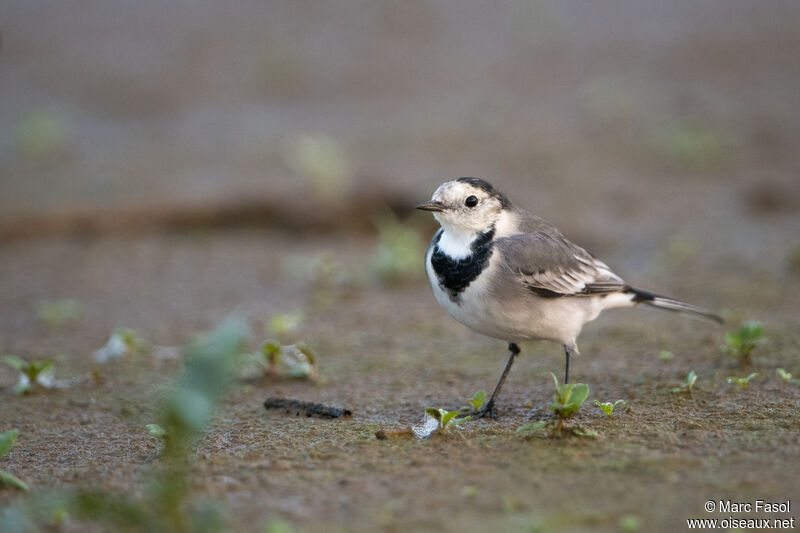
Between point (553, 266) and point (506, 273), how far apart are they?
0.33m

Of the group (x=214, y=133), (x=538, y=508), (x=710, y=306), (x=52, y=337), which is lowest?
(x=52, y=337)

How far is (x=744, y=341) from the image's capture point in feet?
14.6

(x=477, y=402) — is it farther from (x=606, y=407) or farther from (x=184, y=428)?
(x=184, y=428)

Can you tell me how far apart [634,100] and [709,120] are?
3.07 feet

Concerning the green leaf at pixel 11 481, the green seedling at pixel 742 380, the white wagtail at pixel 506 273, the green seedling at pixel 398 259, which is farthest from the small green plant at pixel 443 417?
the green seedling at pixel 398 259

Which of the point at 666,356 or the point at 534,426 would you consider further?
the point at 666,356

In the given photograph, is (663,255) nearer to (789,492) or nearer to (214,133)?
(789,492)

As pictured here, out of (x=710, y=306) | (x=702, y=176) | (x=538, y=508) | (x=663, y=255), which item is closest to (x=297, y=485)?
(x=538, y=508)

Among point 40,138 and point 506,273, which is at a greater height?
point 40,138

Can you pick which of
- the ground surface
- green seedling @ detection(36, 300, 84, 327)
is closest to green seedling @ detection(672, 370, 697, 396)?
the ground surface

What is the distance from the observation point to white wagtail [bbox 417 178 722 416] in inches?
163

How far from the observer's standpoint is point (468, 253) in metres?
4.32

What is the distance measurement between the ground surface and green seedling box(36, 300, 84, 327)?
4.1 inches

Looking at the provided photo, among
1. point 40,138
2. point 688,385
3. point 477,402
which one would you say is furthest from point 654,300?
point 40,138
